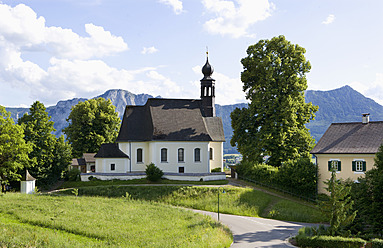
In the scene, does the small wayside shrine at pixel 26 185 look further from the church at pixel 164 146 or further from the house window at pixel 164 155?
the house window at pixel 164 155

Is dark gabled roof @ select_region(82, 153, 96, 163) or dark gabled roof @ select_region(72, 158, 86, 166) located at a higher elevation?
dark gabled roof @ select_region(82, 153, 96, 163)

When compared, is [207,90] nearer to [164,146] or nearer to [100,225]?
[164,146]

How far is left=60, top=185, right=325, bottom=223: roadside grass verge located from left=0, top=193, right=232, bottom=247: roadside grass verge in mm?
5022

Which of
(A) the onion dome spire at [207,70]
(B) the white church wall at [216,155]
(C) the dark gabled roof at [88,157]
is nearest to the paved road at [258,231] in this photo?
(B) the white church wall at [216,155]

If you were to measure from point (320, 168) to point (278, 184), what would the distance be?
535 centimetres

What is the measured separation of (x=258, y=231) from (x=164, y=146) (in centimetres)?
2244

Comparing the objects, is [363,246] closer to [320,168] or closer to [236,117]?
[320,168]

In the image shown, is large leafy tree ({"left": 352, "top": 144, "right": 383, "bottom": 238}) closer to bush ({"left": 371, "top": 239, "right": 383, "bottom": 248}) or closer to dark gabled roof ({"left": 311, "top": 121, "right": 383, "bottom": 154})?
bush ({"left": 371, "top": 239, "right": 383, "bottom": 248})

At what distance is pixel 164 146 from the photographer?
161ft

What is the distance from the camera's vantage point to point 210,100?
5575 cm

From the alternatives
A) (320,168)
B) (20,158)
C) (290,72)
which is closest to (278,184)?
(320,168)

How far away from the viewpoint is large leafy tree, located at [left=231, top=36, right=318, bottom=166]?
151 ft

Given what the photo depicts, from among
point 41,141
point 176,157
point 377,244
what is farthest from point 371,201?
point 41,141

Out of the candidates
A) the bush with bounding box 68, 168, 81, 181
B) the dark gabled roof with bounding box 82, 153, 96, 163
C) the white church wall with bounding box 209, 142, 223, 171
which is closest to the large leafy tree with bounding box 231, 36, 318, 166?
the white church wall with bounding box 209, 142, 223, 171
